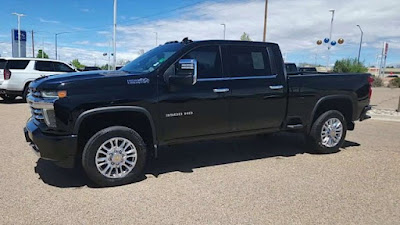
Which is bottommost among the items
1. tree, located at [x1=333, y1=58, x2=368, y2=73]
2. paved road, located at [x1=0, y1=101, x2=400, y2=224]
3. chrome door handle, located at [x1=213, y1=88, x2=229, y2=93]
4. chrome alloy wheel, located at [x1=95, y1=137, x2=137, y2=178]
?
paved road, located at [x1=0, y1=101, x2=400, y2=224]

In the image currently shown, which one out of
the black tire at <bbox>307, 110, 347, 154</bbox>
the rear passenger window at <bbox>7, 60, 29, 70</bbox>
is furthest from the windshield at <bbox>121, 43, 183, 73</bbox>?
the rear passenger window at <bbox>7, 60, 29, 70</bbox>

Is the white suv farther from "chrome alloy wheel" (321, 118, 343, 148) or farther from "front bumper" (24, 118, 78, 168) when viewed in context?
"chrome alloy wheel" (321, 118, 343, 148)

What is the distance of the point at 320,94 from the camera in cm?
610

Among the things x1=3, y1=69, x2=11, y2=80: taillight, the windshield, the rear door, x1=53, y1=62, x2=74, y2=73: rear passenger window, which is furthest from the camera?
x1=53, y1=62, x2=74, y2=73: rear passenger window

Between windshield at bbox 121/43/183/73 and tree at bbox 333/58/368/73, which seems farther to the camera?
tree at bbox 333/58/368/73

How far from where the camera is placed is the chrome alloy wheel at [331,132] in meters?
6.29

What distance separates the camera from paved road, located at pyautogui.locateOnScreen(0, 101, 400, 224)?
367 cm

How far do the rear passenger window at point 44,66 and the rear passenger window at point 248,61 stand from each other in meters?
11.0

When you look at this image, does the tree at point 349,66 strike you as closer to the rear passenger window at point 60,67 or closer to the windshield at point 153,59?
the rear passenger window at point 60,67

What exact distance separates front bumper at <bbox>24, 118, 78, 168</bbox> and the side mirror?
1461 millimetres

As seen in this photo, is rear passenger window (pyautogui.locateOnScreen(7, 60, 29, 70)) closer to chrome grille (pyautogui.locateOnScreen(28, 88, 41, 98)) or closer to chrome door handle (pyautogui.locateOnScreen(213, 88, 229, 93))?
chrome grille (pyautogui.locateOnScreen(28, 88, 41, 98))

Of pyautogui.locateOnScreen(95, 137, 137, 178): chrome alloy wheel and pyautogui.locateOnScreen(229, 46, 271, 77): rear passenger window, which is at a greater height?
pyautogui.locateOnScreen(229, 46, 271, 77): rear passenger window

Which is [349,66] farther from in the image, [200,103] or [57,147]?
[57,147]

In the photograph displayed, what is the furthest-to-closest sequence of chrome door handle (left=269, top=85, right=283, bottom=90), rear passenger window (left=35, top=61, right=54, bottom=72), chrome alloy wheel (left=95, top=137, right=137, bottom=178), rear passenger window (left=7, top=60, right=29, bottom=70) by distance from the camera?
1. rear passenger window (left=35, top=61, right=54, bottom=72)
2. rear passenger window (left=7, top=60, right=29, bottom=70)
3. chrome door handle (left=269, top=85, right=283, bottom=90)
4. chrome alloy wheel (left=95, top=137, right=137, bottom=178)
